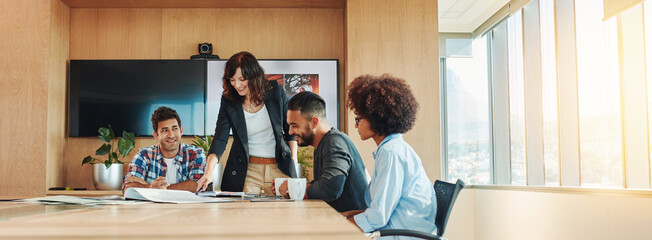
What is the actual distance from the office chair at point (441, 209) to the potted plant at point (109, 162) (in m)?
2.87

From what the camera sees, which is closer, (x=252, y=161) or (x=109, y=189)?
(x=252, y=161)

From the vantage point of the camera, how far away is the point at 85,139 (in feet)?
15.1

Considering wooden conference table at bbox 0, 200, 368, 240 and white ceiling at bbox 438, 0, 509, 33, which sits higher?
white ceiling at bbox 438, 0, 509, 33

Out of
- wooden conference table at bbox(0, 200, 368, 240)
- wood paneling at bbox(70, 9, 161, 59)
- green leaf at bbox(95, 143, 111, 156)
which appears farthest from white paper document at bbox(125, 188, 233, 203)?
wood paneling at bbox(70, 9, 161, 59)

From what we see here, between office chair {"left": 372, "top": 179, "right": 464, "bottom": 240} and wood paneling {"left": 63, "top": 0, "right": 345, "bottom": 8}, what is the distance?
280cm

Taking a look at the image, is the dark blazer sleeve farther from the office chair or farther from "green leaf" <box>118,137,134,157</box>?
"green leaf" <box>118,137,134,157</box>

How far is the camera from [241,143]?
8.48 feet

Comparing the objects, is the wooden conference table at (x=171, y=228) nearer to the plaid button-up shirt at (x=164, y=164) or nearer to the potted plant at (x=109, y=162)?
the plaid button-up shirt at (x=164, y=164)

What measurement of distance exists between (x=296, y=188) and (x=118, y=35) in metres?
3.31

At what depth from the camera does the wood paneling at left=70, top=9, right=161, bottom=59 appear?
15.3ft

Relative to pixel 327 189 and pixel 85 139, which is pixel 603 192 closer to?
pixel 327 189

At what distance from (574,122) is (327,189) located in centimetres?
225

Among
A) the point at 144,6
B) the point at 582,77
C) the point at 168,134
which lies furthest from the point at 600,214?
the point at 144,6

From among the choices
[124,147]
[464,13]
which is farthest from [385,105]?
[464,13]
